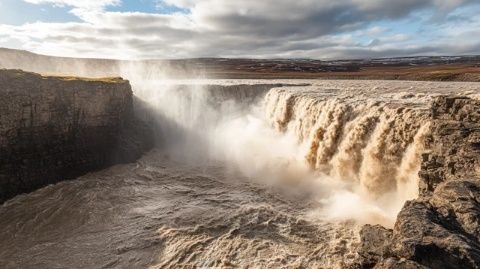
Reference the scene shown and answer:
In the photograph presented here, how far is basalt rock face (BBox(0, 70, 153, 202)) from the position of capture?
17.4 metres

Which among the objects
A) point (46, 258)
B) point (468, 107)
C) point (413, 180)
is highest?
point (468, 107)

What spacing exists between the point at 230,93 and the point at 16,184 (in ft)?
64.5

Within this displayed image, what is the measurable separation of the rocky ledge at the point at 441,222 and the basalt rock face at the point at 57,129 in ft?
49.6

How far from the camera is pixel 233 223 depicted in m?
14.7

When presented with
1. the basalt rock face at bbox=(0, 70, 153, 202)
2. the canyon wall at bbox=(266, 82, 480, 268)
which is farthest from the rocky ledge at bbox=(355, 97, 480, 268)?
the basalt rock face at bbox=(0, 70, 153, 202)

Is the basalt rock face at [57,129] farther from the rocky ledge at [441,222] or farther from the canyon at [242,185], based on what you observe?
the rocky ledge at [441,222]

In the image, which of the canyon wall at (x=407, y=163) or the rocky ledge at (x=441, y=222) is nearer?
the rocky ledge at (x=441, y=222)

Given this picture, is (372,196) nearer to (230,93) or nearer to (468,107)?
(468,107)

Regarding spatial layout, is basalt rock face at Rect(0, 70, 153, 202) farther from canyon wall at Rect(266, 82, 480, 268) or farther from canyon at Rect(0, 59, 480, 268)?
canyon wall at Rect(266, 82, 480, 268)

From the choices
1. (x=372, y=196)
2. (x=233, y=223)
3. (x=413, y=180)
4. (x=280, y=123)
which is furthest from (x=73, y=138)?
(x=413, y=180)

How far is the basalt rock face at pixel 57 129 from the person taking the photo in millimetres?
17369

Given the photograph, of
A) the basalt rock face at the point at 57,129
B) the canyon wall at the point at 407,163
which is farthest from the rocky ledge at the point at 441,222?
the basalt rock face at the point at 57,129

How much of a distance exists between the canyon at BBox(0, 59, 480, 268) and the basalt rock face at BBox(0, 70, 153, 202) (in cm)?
7

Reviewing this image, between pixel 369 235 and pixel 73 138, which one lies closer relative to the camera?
pixel 369 235
